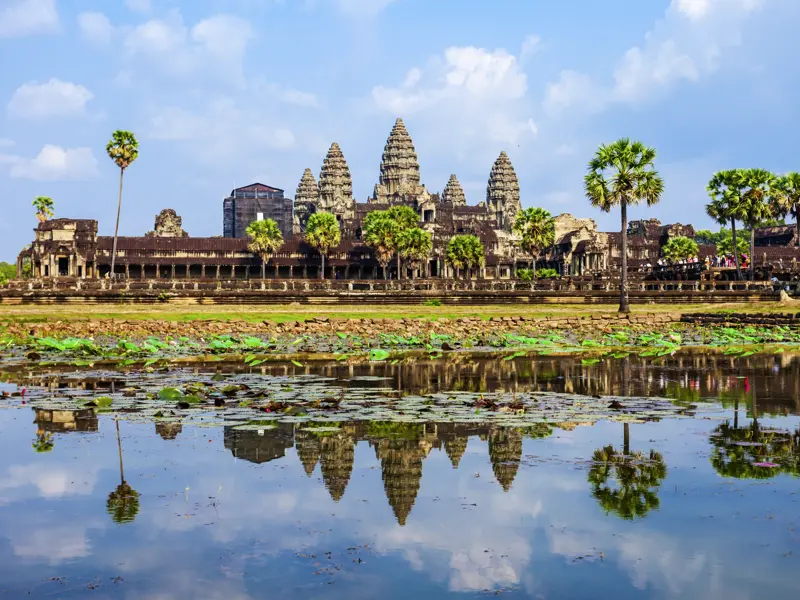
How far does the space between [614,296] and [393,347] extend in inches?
1646

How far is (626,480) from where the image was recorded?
1359 centimetres

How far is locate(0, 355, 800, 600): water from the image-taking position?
31.7 feet

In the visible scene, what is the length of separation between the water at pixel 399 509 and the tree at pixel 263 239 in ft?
391

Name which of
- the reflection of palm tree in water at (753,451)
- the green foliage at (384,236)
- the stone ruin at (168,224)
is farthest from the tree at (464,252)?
the reflection of palm tree in water at (753,451)

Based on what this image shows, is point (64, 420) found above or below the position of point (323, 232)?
below

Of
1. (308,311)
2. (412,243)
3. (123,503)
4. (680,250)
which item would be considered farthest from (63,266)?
(123,503)

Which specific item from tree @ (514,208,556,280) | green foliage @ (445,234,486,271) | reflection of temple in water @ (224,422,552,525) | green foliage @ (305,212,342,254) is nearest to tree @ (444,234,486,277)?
green foliage @ (445,234,486,271)

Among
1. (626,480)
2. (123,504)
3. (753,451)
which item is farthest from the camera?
(753,451)

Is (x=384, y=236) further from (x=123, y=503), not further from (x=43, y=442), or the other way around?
(x=123, y=503)

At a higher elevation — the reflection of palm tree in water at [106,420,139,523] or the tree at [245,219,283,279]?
the tree at [245,219,283,279]

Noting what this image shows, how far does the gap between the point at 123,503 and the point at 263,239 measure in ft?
415

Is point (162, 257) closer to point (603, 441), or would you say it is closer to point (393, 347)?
point (393, 347)

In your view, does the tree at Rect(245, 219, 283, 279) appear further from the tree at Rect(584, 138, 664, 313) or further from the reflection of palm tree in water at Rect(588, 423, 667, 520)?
the reflection of palm tree in water at Rect(588, 423, 667, 520)

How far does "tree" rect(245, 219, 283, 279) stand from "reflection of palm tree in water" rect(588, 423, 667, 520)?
406ft
